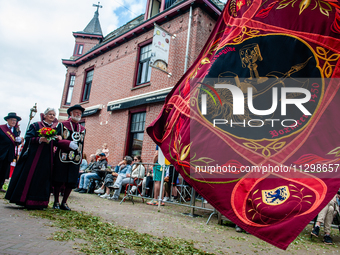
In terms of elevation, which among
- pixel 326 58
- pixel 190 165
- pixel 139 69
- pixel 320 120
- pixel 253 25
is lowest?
pixel 190 165

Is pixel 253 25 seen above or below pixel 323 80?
above

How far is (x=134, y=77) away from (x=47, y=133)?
9778 mm

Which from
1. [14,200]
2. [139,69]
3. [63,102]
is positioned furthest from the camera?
[63,102]

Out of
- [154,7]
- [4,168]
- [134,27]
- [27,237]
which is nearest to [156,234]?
[27,237]

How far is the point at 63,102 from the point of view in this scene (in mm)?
20844

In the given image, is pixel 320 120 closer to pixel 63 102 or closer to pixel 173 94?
pixel 173 94

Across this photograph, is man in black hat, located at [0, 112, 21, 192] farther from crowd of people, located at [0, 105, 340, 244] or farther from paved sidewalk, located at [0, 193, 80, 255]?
paved sidewalk, located at [0, 193, 80, 255]

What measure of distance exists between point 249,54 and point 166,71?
10.00m

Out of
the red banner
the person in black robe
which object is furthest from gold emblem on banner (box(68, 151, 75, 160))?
the red banner

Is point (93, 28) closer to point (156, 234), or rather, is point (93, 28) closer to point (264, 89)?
point (156, 234)

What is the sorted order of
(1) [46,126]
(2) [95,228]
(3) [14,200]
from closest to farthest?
1. (2) [95,228]
2. (3) [14,200]
3. (1) [46,126]

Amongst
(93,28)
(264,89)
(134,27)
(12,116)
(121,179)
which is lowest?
(121,179)

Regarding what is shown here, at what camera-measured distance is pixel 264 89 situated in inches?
84.4

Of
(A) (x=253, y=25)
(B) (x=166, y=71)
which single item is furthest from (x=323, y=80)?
(B) (x=166, y=71)
